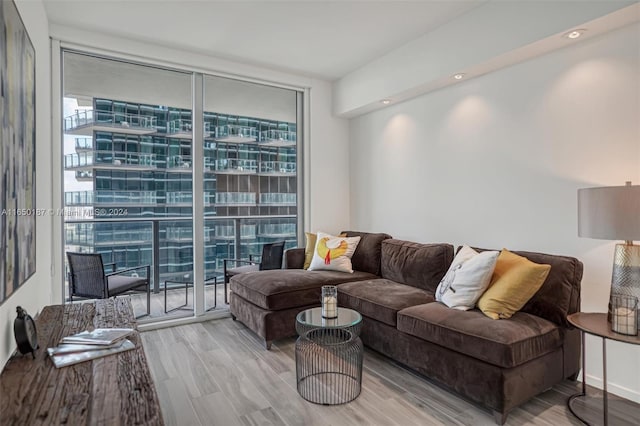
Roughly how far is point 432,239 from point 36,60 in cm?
337

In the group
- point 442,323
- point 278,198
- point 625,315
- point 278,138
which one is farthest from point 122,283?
point 625,315

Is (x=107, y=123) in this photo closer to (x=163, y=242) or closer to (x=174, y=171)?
(x=174, y=171)

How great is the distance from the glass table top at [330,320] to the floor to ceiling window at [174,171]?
1.81 meters

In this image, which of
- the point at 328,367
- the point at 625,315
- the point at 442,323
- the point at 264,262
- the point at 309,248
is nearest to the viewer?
the point at 625,315

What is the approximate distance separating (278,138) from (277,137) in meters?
0.02

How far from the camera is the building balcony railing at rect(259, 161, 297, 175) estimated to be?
14.4 ft

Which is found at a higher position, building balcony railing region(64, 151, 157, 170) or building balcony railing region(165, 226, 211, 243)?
building balcony railing region(64, 151, 157, 170)

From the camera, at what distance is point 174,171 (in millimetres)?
3855

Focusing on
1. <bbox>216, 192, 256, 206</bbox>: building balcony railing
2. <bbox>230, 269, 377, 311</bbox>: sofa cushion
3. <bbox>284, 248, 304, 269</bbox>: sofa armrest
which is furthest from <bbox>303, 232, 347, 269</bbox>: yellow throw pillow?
<bbox>216, 192, 256, 206</bbox>: building balcony railing

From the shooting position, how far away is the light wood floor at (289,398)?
215cm

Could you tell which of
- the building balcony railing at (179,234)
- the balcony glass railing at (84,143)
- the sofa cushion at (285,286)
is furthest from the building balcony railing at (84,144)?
the sofa cushion at (285,286)

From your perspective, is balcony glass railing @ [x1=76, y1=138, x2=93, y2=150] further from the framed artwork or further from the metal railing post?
the framed artwork

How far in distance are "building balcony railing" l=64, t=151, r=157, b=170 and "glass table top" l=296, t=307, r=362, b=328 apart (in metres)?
2.28

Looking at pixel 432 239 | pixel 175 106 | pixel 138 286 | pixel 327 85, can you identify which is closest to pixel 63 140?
pixel 175 106
